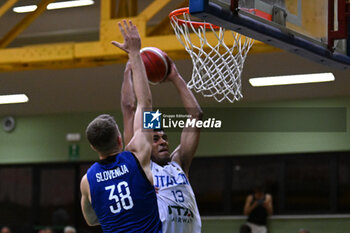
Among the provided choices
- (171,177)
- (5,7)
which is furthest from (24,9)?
(171,177)

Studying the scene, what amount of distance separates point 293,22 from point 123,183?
230 cm

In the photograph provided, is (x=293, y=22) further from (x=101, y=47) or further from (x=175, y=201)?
(x=101, y=47)

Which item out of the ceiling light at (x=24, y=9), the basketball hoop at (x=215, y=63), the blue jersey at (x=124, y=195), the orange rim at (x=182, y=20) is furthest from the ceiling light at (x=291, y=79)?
the blue jersey at (x=124, y=195)

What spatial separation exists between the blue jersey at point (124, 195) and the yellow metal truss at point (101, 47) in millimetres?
5322

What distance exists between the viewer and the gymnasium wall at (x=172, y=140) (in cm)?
1291

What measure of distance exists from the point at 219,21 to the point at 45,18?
7675 mm

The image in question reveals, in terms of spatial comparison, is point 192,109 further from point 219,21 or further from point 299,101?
point 299,101

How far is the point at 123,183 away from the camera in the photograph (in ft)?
13.7

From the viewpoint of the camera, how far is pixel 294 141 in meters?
13.1

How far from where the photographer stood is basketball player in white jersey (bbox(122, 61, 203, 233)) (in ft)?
16.1

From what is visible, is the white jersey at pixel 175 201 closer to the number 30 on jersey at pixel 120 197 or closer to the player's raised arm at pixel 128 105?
the player's raised arm at pixel 128 105

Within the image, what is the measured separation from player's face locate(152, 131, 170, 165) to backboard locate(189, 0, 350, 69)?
0.90m

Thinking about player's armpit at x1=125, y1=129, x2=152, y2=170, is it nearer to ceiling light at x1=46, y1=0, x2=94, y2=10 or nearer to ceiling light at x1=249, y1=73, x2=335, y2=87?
ceiling light at x1=46, y1=0, x2=94, y2=10

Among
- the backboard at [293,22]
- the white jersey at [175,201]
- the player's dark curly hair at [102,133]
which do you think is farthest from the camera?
the backboard at [293,22]
